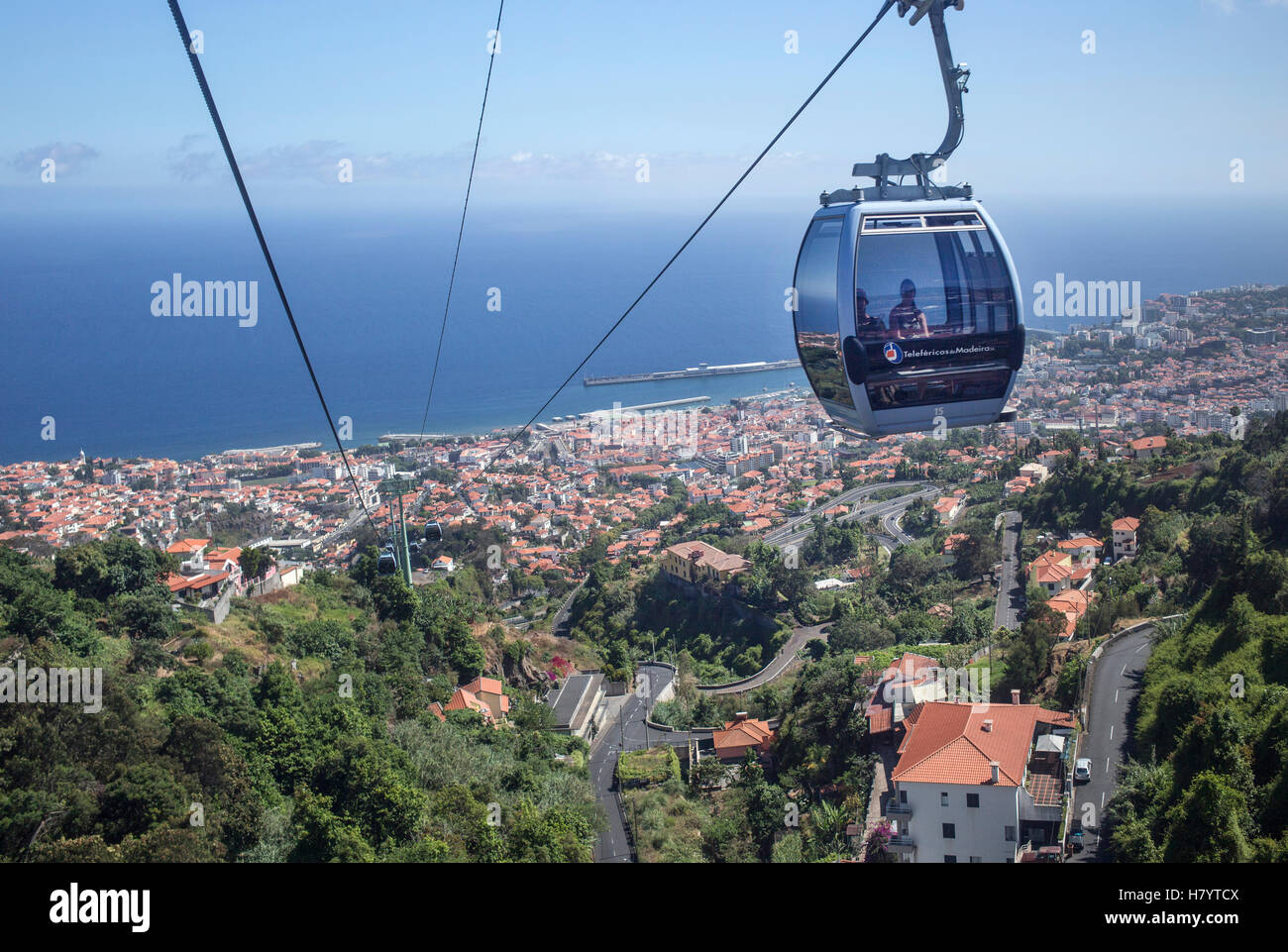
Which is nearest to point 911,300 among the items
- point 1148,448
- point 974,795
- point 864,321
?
point 864,321

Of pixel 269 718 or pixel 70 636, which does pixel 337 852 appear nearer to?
pixel 269 718

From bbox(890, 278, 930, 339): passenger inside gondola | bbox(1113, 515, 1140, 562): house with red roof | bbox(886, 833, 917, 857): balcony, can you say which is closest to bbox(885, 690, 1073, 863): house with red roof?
bbox(886, 833, 917, 857): balcony

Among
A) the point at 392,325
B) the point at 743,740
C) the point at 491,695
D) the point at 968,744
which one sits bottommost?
the point at 743,740

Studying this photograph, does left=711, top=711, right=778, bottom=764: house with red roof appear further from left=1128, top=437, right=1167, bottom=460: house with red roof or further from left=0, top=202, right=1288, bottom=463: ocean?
left=0, top=202, right=1288, bottom=463: ocean

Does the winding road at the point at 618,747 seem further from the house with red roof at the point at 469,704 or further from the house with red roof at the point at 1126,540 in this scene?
the house with red roof at the point at 1126,540

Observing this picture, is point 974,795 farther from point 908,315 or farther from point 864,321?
point 864,321

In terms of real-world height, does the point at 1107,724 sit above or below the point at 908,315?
below

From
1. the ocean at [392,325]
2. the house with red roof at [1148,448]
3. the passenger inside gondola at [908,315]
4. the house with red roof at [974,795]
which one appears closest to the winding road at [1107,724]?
the house with red roof at [974,795]
